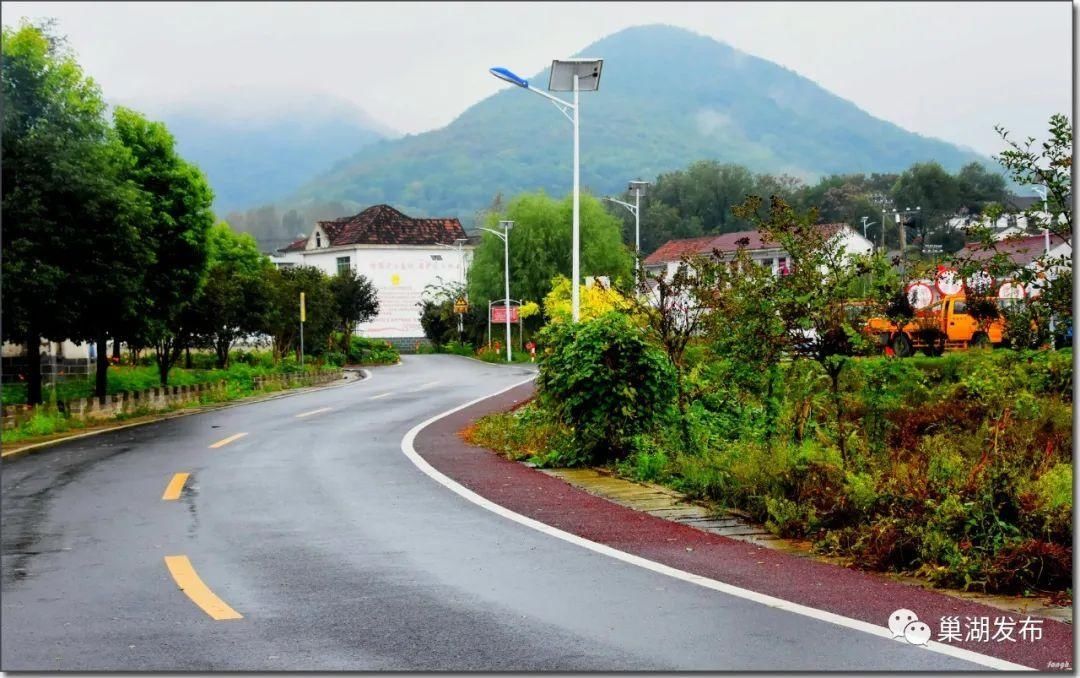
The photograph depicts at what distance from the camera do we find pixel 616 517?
11008 mm

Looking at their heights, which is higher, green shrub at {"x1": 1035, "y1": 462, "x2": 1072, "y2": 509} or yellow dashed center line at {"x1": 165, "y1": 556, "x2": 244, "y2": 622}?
green shrub at {"x1": 1035, "y1": 462, "x2": 1072, "y2": 509}

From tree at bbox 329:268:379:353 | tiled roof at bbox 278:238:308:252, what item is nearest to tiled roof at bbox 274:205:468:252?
tiled roof at bbox 278:238:308:252

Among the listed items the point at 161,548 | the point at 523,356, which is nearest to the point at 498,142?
Answer: the point at 523,356

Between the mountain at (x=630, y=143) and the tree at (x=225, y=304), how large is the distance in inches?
891

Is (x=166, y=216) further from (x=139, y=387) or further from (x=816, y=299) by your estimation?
(x=816, y=299)

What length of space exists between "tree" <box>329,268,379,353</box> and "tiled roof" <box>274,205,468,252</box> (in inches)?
486

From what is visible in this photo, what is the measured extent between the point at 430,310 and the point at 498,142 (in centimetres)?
2037

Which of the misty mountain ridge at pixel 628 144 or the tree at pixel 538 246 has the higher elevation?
the misty mountain ridge at pixel 628 144

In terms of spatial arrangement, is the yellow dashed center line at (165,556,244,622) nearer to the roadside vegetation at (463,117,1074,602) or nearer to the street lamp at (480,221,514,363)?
the roadside vegetation at (463,117,1074,602)

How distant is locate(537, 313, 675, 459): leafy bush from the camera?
15.3 metres

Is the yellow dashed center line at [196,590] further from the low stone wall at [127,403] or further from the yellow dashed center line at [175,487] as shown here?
the low stone wall at [127,403]

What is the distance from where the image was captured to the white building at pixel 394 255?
8750cm

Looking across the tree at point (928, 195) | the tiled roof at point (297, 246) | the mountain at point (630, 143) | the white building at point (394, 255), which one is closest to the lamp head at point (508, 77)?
the tree at point (928, 195)

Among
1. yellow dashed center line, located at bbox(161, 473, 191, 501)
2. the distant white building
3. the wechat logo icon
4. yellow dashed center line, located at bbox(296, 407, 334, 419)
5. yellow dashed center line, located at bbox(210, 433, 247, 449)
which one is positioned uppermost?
the distant white building
